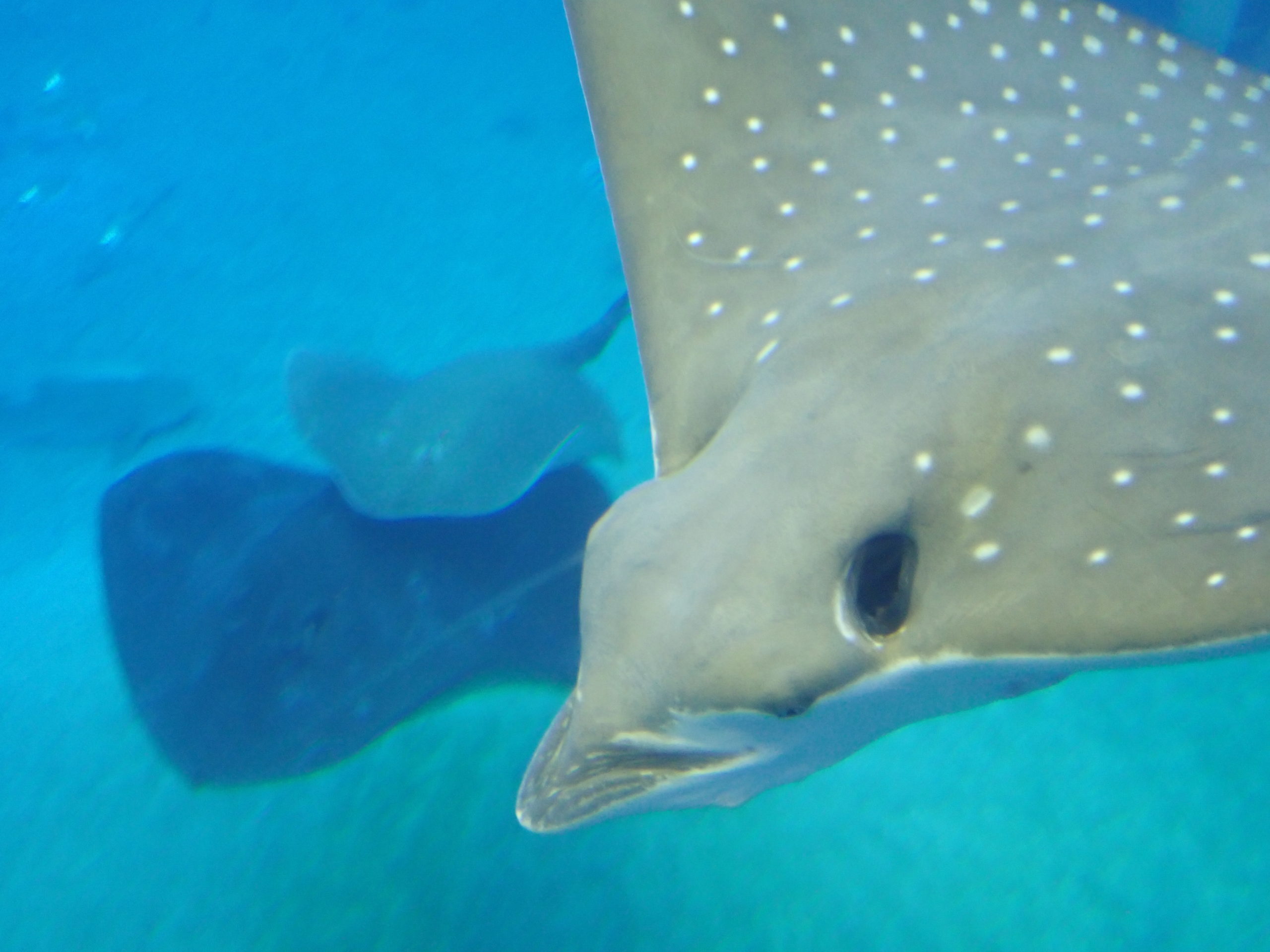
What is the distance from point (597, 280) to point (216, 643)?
3.46m

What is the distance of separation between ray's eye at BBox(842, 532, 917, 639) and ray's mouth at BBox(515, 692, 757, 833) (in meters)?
0.30

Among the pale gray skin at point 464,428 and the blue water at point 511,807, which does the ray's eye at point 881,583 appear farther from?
the pale gray skin at point 464,428

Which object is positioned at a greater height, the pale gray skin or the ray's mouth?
the ray's mouth

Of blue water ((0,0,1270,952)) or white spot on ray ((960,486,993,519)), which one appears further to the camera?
blue water ((0,0,1270,952))

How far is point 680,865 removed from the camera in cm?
283

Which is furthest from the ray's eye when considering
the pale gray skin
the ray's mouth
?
the pale gray skin

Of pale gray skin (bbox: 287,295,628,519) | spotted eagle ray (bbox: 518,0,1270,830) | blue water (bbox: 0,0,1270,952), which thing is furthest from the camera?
pale gray skin (bbox: 287,295,628,519)

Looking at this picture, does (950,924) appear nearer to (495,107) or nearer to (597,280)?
(597,280)

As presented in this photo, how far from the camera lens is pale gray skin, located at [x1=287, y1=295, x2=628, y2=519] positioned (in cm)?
383

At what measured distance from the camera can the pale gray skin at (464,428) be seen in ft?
12.6

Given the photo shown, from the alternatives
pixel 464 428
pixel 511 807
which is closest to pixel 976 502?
pixel 511 807

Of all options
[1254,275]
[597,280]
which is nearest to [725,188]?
[1254,275]

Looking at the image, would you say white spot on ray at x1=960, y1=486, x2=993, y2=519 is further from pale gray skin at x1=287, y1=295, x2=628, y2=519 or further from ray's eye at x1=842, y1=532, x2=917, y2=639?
pale gray skin at x1=287, y1=295, x2=628, y2=519

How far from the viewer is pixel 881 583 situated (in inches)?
55.0
